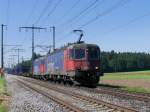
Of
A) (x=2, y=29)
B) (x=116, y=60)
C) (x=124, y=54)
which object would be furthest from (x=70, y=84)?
(x=124, y=54)

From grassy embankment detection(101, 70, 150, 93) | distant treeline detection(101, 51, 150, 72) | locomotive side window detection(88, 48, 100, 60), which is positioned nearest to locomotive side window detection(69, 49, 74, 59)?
locomotive side window detection(88, 48, 100, 60)

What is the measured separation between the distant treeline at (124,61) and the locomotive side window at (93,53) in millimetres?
114743

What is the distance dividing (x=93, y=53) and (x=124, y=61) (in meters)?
125

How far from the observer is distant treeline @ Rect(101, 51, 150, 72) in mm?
154125

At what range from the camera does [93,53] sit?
35.6m

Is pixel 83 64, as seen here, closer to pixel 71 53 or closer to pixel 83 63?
pixel 83 63

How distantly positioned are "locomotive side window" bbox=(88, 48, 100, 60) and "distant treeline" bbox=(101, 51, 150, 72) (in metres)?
115

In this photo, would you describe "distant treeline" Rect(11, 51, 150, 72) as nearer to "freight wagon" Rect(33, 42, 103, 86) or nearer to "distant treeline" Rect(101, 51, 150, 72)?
"distant treeline" Rect(101, 51, 150, 72)

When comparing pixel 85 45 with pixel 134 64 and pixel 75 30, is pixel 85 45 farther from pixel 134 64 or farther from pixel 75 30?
pixel 134 64

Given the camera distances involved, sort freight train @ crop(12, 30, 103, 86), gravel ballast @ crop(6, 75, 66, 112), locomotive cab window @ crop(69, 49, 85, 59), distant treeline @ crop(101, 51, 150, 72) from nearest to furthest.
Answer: gravel ballast @ crop(6, 75, 66, 112) → freight train @ crop(12, 30, 103, 86) → locomotive cab window @ crop(69, 49, 85, 59) → distant treeline @ crop(101, 51, 150, 72)

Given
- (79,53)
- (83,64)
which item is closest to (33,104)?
(83,64)

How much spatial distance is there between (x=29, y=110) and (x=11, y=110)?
73cm

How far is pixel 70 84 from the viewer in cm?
3866

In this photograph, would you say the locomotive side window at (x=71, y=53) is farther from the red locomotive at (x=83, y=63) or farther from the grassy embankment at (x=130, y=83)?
the grassy embankment at (x=130, y=83)
